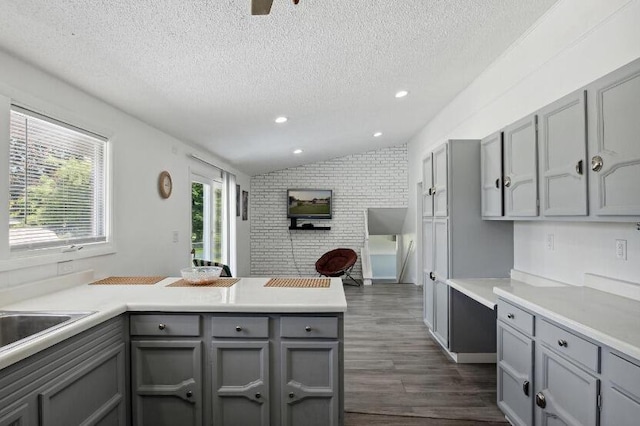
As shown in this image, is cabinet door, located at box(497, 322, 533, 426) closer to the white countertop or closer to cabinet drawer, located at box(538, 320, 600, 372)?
cabinet drawer, located at box(538, 320, 600, 372)

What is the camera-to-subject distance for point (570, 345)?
167 centimetres

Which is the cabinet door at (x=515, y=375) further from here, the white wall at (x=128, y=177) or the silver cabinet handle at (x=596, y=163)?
the white wall at (x=128, y=177)

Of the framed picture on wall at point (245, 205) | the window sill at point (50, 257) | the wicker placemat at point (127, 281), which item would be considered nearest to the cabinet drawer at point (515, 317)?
the wicker placemat at point (127, 281)

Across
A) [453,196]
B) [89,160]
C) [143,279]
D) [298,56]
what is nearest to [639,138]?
[453,196]

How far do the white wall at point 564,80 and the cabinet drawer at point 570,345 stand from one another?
68 centimetres

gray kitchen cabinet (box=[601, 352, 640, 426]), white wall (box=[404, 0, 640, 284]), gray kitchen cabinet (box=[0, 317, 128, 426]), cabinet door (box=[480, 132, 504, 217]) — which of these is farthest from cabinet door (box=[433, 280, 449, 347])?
gray kitchen cabinet (box=[0, 317, 128, 426])

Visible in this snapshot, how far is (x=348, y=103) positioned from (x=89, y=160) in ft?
8.68

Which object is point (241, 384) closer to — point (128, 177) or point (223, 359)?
point (223, 359)

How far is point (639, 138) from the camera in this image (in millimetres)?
1600

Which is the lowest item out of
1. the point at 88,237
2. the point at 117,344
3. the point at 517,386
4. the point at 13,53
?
the point at 517,386

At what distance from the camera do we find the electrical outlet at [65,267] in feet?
7.89

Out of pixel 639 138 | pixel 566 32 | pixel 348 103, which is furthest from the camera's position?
pixel 348 103

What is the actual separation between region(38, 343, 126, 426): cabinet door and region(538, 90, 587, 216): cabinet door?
264cm

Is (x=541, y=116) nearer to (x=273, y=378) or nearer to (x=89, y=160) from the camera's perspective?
(x=273, y=378)
